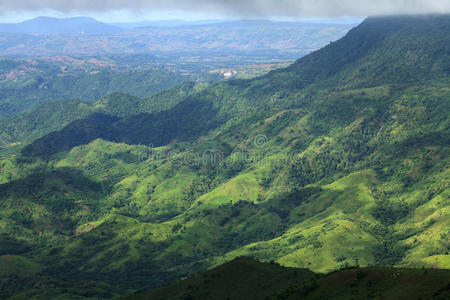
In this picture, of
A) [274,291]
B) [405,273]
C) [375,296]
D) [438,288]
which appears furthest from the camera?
[274,291]

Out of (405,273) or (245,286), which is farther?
(245,286)

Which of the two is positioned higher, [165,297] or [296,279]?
[296,279]

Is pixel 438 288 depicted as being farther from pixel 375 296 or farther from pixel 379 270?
pixel 379 270

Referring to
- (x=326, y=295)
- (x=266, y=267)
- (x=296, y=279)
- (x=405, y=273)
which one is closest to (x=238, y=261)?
(x=266, y=267)

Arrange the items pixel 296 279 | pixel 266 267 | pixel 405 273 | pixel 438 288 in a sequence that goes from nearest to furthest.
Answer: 1. pixel 438 288
2. pixel 405 273
3. pixel 296 279
4. pixel 266 267

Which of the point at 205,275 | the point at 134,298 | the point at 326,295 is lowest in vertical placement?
the point at 134,298

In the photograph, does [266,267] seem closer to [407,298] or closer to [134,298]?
[134,298]
